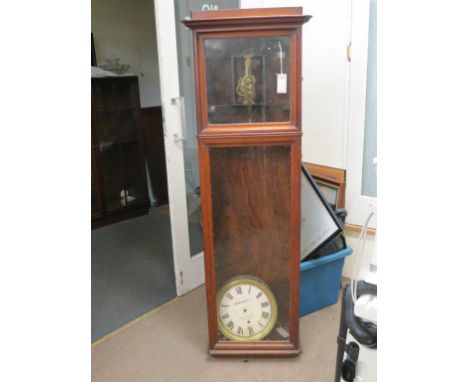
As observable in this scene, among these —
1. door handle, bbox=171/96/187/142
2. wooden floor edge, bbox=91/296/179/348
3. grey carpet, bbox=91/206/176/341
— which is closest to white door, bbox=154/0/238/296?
door handle, bbox=171/96/187/142

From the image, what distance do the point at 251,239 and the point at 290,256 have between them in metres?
0.18

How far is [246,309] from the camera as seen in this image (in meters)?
1.72

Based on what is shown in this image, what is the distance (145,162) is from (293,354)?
2.53 metres

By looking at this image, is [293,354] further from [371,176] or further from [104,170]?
[104,170]

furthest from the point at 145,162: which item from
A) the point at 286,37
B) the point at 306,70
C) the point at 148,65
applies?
the point at 286,37

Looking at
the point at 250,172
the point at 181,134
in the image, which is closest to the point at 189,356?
the point at 250,172

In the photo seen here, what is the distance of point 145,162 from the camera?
3756 mm

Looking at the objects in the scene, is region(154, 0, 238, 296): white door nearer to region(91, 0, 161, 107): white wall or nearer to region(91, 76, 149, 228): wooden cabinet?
region(91, 76, 149, 228): wooden cabinet

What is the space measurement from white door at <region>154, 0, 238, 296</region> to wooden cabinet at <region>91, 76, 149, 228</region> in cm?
132

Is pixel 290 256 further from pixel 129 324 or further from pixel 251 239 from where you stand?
pixel 129 324

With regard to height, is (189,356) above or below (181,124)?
below

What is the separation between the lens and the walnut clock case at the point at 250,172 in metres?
1.41

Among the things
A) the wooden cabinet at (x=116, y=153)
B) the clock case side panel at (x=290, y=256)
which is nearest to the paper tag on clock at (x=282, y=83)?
the clock case side panel at (x=290, y=256)

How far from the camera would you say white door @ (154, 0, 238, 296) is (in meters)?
1.95
